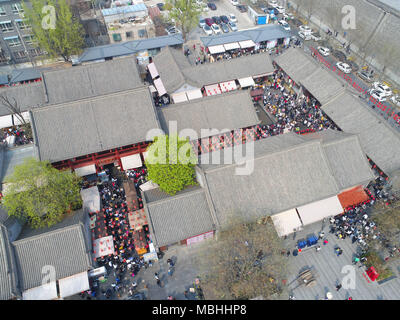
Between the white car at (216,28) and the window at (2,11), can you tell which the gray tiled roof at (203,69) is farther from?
the window at (2,11)

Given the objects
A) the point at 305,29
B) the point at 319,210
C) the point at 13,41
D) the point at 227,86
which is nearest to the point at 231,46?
the point at 227,86

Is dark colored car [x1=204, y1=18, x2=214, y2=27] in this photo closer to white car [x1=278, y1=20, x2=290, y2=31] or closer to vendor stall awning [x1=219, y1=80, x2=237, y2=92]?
white car [x1=278, y1=20, x2=290, y2=31]

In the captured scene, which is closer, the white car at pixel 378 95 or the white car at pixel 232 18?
the white car at pixel 378 95

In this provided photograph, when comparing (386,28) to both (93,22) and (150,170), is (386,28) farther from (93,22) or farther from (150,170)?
(93,22)

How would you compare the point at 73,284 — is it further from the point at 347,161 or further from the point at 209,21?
the point at 209,21

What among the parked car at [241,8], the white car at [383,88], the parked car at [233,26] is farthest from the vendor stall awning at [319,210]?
the parked car at [241,8]

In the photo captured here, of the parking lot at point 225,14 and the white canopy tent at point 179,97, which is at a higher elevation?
the parking lot at point 225,14

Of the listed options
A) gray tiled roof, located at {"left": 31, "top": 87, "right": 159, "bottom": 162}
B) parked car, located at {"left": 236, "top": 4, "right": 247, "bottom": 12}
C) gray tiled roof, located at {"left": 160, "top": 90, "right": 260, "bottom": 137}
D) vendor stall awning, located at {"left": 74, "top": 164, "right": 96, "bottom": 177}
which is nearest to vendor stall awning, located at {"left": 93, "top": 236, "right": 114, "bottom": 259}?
vendor stall awning, located at {"left": 74, "top": 164, "right": 96, "bottom": 177}
